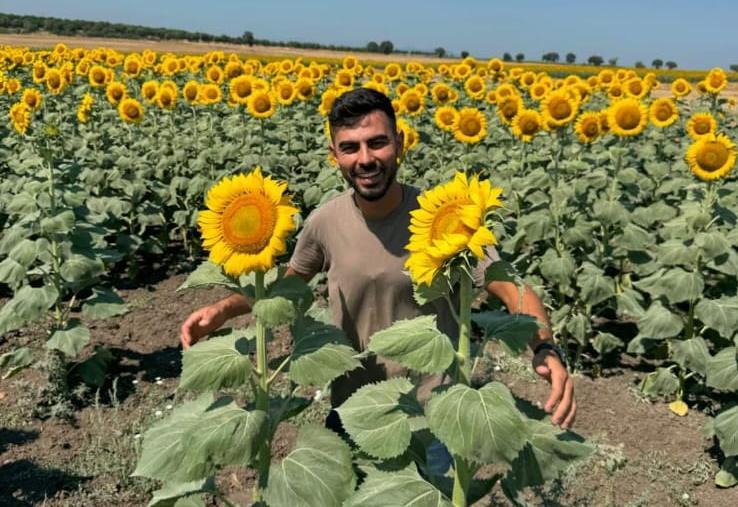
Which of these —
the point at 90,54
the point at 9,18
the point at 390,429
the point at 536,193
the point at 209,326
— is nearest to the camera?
the point at 390,429

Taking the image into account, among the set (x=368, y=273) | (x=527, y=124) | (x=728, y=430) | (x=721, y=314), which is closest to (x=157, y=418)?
(x=368, y=273)

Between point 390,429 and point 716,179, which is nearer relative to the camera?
point 390,429

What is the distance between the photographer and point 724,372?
13.5ft

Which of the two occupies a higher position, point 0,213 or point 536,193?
point 536,193

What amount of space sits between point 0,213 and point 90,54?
8260 millimetres

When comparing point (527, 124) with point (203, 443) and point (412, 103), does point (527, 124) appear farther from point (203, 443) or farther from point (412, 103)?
point (203, 443)

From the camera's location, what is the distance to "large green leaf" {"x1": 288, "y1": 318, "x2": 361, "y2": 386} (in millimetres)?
1954

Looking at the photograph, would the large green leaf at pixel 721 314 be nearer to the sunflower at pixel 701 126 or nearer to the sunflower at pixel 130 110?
the sunflower at pixel 701 126

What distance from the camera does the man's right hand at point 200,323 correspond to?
2248 millimetres

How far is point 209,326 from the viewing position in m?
2.34

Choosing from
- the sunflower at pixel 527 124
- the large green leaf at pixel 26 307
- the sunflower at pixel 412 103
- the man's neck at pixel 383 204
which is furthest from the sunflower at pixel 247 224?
the sunflower at pixel 412 103

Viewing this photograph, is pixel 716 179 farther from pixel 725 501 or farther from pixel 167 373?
pixel 167 373

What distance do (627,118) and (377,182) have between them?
4.39 m

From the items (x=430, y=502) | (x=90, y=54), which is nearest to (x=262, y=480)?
(x=430, y=502)
